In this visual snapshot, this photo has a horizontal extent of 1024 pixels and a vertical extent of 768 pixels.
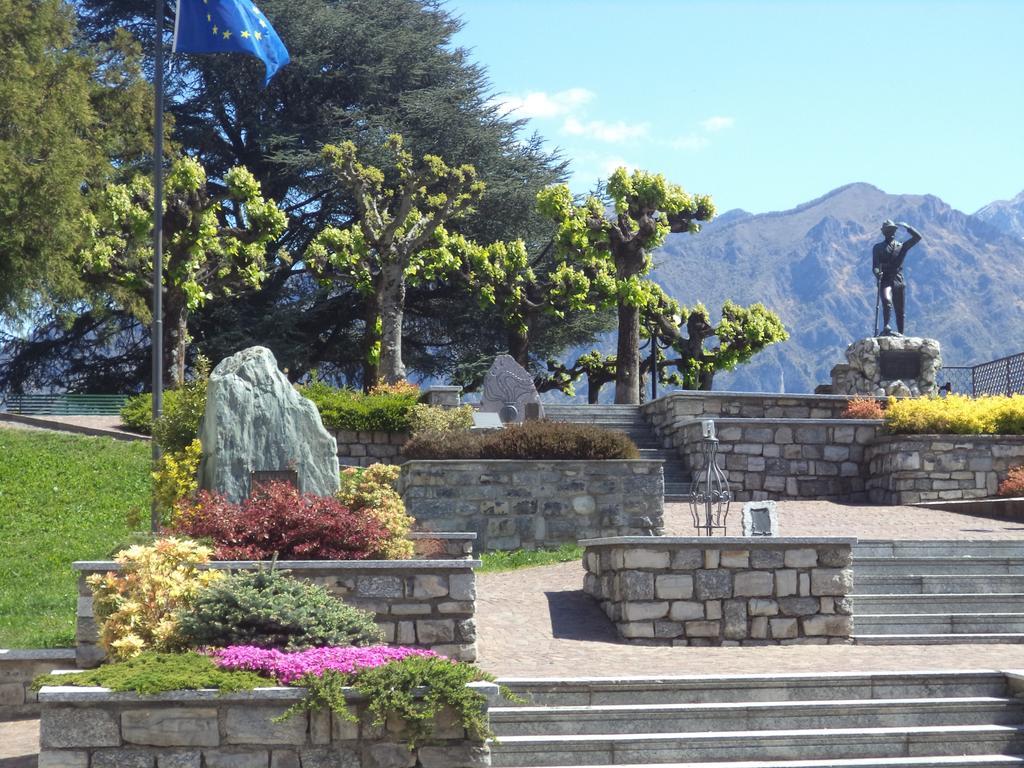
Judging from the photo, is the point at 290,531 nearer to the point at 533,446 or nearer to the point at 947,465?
the point at 533,446

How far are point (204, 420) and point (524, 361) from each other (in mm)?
19016

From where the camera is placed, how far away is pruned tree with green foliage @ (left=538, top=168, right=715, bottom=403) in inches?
1056

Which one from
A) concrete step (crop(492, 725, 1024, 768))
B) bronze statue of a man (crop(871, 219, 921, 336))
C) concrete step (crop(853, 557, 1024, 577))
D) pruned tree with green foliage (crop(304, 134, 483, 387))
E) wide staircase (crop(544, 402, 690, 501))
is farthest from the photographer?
pruned tree with green foliage (crop(304, 134, 483, 387))

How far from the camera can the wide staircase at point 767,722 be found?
8.73 metres

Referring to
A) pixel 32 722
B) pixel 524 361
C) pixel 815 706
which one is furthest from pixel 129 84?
pixel 815 706

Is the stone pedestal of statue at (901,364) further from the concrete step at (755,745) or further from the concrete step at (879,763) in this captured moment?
the concrete step at (879,763)

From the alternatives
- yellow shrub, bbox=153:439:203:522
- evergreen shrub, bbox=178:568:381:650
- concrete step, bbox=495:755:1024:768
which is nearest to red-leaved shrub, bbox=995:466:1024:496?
concrete step, bbox=495:755:1024:768

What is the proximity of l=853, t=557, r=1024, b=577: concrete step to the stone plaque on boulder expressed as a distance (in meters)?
8.31

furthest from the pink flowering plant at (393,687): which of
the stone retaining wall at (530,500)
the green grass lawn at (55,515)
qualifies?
the stone retaining wall at (530,500)

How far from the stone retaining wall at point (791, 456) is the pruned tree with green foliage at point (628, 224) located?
25.8ft

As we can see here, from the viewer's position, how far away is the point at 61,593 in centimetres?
1302

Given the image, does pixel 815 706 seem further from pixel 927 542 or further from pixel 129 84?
pixel 129 84

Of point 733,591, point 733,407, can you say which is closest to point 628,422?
point 733,407

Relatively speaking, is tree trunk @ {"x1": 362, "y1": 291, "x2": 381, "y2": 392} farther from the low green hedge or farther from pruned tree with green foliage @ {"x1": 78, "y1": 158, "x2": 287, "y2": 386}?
the low green hedge
